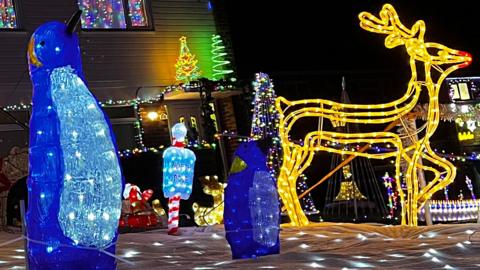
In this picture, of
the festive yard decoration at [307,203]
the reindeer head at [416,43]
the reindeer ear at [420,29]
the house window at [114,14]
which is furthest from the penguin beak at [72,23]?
the house window at [114,14]

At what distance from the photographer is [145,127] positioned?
47.0 feet

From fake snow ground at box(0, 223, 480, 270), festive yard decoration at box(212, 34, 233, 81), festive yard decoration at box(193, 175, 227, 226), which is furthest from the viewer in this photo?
festive yard decoration at box(212, 34, 233, 81)

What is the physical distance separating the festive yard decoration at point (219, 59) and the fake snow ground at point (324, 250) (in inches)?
276

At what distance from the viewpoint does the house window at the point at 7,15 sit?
13.1 metres

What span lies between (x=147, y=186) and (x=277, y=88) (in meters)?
5.03

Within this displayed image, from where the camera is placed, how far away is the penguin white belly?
3965mm

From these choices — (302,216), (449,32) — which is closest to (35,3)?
(302,216)

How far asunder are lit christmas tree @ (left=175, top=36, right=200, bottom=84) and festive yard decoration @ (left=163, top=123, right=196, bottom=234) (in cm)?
539

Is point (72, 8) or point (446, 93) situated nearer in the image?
point (72, 8)

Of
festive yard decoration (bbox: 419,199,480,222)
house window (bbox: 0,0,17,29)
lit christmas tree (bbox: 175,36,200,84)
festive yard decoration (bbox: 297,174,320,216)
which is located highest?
house window (bbox: 0,0,17,29)

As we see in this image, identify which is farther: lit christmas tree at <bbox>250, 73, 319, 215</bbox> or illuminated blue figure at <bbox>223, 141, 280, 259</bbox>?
lit christmas tree at <bbox>250, 73, 319, 215</bbox>

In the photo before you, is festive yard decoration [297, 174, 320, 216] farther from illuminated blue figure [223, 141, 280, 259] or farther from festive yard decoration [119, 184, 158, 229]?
illuminated blue figure [223, 141, 280, 259]

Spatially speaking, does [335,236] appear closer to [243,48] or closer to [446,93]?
[243,48]

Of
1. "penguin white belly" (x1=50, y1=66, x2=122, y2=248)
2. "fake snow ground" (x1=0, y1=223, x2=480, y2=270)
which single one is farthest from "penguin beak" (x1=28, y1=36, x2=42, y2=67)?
"fake snow ground" (x1=0, y1=223, x2=480, y2=270)
